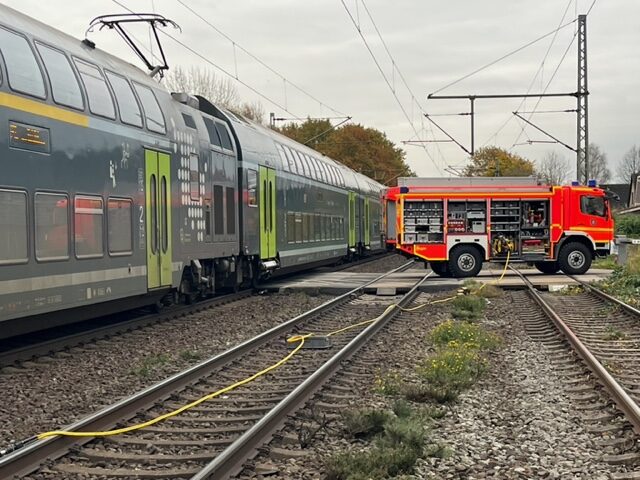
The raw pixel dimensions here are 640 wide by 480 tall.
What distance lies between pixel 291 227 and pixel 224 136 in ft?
19.3

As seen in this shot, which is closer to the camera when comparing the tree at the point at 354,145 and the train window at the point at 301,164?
the train window at the point at 301,164

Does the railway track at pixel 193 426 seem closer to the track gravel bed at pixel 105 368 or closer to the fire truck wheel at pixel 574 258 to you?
the track gravel bed at pixel 105 368

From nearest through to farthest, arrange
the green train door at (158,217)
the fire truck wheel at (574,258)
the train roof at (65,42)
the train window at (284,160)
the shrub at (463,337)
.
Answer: the train roof at (65,42), the shrub at (463,337), the green train door at (158,217), the train window at (284,160), the fire truck wheel at (574,258)

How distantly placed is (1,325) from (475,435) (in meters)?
5.39

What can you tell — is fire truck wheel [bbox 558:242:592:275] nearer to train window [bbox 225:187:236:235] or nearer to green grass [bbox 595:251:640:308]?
green grass [bbox 595:251:640:308]

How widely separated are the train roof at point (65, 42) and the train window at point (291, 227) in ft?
28.7

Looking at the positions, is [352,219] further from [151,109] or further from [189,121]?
[151,109]

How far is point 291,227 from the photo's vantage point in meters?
23.0

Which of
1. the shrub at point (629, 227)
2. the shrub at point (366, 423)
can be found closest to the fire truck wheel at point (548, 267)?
the shrub at point (366, 423)

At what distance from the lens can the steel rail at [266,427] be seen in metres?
5.49

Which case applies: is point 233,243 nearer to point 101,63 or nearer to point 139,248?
point 139,248

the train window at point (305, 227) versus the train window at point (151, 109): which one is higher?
the train window at point (151, 109)

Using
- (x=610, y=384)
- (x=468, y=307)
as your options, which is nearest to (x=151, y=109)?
(x=468, y=307)

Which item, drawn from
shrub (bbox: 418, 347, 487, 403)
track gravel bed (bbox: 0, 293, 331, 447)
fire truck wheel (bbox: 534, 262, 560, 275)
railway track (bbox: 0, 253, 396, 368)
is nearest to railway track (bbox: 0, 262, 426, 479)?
track gravel bed (bbox: 0, 293, 331, 447)
